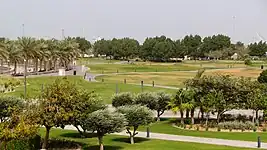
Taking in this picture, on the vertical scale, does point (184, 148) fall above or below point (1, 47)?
below

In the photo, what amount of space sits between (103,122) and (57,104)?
3.31m

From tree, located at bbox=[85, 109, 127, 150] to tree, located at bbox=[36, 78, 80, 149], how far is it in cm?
137

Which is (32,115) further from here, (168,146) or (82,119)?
(168,146)

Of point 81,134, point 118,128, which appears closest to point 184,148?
point 118,128

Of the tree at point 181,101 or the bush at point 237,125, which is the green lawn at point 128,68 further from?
the bush at point 237,125

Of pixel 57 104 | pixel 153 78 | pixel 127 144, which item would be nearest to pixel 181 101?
pixel 127 144

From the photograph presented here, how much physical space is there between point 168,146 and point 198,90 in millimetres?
15986

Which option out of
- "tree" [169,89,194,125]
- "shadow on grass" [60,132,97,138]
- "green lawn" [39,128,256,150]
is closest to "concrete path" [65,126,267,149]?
"green lawn" [39,128,256,150]

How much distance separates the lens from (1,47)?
93.2 meters

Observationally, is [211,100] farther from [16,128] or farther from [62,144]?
[16,128]

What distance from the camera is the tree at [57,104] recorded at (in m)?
31.6

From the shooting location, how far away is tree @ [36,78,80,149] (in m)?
31.6

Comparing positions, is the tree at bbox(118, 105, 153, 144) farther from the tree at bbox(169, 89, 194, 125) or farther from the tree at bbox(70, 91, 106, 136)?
the tree at bbox(169, 89, 194, 125)

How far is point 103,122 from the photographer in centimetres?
3195
